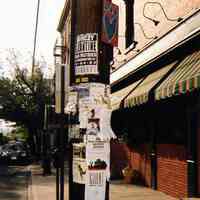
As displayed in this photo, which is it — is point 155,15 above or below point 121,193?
above

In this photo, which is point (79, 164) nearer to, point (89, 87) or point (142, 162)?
point (89, 87)

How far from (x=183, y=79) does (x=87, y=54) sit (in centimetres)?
471

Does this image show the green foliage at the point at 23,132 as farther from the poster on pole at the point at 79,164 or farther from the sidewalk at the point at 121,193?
the poster on pole at the point at 79,164

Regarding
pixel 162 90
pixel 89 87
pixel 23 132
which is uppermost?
pixel 162 90

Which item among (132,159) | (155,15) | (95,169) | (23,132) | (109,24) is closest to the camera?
(95,169)

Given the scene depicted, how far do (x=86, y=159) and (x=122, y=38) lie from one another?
49.0 ft

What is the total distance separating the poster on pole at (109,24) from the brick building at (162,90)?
3768mm

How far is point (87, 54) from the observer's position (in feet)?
14.8

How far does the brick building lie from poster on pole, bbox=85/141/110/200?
4.02 meters

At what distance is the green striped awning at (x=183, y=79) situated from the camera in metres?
8.41

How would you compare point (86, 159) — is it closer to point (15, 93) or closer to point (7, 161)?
point (7, 161)

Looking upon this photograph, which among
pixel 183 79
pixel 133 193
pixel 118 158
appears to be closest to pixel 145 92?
pixel 183 79

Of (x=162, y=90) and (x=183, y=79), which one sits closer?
(x=183, y=79)

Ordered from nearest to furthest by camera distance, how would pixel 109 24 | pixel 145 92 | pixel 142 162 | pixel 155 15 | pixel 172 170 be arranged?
pixel 109 24 < pixel 145 92 < pixel 172 170 < pixel 155 15 < pixel 142 162
